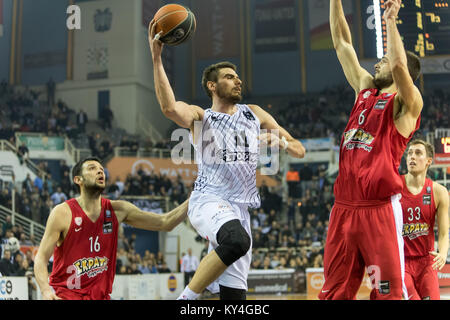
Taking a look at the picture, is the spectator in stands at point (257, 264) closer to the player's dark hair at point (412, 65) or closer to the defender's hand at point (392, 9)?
the player's dark hair at point (412, 65)

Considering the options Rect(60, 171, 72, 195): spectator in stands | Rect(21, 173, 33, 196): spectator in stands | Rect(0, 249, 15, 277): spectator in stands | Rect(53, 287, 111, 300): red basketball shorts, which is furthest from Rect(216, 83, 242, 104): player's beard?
Rect(21, 173, 33, 196): spectator in stands

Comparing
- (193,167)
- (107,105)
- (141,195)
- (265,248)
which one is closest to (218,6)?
(107,105)

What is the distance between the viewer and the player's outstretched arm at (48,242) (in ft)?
15.9

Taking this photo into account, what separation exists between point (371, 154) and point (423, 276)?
2.12 m

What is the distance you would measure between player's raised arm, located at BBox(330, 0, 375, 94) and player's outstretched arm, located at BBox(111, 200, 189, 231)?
1914 millimetres

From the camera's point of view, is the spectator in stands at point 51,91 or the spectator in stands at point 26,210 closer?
the spectator in stands at point 26,210

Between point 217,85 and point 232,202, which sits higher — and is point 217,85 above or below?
above

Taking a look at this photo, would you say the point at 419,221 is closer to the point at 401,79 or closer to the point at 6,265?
the point at 401,79

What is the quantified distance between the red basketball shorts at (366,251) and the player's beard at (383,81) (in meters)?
0.85

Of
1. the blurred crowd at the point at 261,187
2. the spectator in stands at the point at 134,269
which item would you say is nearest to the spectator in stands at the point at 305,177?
the blurred crowd at the point at 261,187

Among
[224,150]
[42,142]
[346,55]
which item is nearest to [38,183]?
[42,142]

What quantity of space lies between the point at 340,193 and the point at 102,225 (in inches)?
95.1

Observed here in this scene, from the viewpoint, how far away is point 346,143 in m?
4.14
